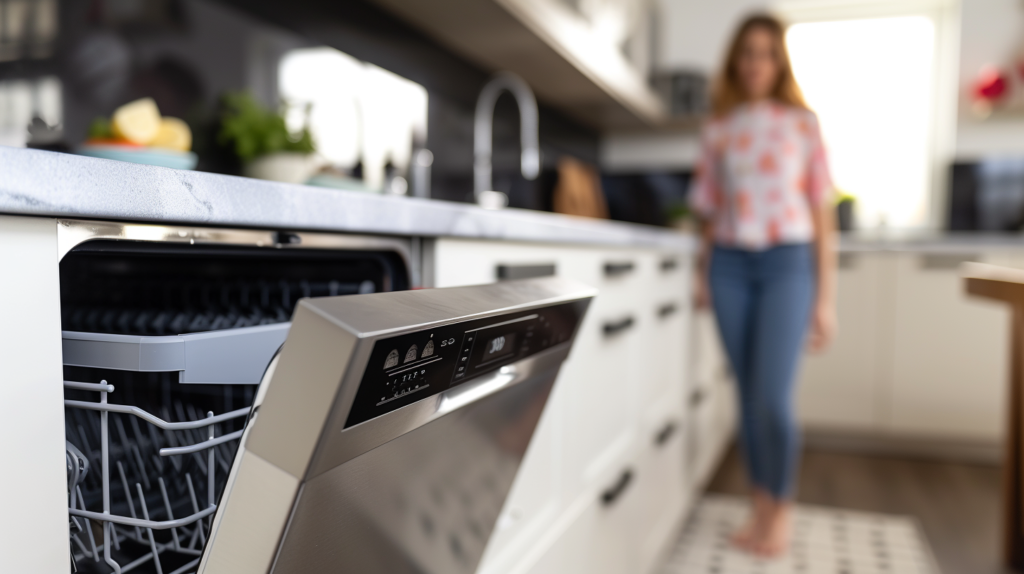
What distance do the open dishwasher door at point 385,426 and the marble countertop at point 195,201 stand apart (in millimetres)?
149

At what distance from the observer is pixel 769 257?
191 cm

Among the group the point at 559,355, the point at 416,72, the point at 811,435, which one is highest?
the point at 416,72

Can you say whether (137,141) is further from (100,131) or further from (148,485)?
(148,485)

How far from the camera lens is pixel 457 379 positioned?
55 cm

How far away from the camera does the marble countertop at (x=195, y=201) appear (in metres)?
0.39

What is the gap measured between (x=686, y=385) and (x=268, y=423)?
1925 millimetres

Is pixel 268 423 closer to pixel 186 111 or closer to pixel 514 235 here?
pixel 514 235

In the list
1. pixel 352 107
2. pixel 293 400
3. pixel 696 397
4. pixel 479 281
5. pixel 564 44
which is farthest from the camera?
pixel 696 397

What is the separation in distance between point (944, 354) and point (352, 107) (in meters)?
2.41

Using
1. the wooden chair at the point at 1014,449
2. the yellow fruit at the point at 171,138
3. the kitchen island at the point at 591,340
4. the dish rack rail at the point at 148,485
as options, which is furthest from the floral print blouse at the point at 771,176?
the dish rack rail at the point at 148,485

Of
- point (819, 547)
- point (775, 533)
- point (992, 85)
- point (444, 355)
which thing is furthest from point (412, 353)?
point (992, 85)

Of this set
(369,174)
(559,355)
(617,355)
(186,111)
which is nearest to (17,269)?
(559,355)

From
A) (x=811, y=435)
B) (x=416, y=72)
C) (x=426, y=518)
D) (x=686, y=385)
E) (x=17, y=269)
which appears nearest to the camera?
(x=17, y=269)

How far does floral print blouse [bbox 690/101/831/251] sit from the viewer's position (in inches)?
75.2
